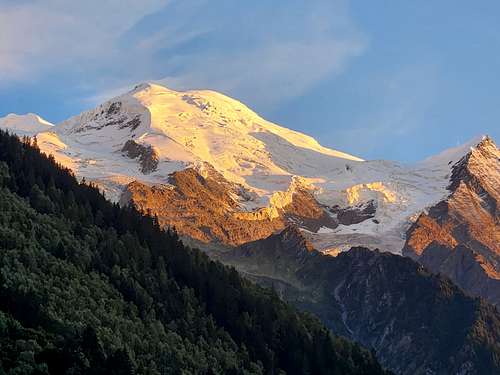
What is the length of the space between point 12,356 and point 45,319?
96.1 ft

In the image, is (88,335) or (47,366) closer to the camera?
(47,366)

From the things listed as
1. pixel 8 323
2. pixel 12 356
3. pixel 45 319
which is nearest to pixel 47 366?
pixel 12 356

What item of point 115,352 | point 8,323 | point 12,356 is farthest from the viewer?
point 115,352

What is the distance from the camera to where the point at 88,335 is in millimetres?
190750

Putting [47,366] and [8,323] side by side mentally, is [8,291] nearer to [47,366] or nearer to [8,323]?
[8,323]

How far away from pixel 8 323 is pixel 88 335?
41.9ft

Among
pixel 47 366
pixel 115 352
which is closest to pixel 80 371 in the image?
pixel 47 366

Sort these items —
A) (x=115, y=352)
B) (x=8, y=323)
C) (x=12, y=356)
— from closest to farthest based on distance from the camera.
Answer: (x=12, y=356) → (x=8, y=323) → (x=115, y=352)

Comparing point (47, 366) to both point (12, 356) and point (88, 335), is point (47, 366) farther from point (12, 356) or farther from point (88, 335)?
point (88, 335)

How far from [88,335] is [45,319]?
976 centimetres

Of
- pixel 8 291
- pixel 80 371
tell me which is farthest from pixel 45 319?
pixel 80 371

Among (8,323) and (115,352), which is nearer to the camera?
(8,323)

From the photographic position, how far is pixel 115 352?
642 ft

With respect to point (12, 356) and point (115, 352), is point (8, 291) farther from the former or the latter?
point (12, 356)
